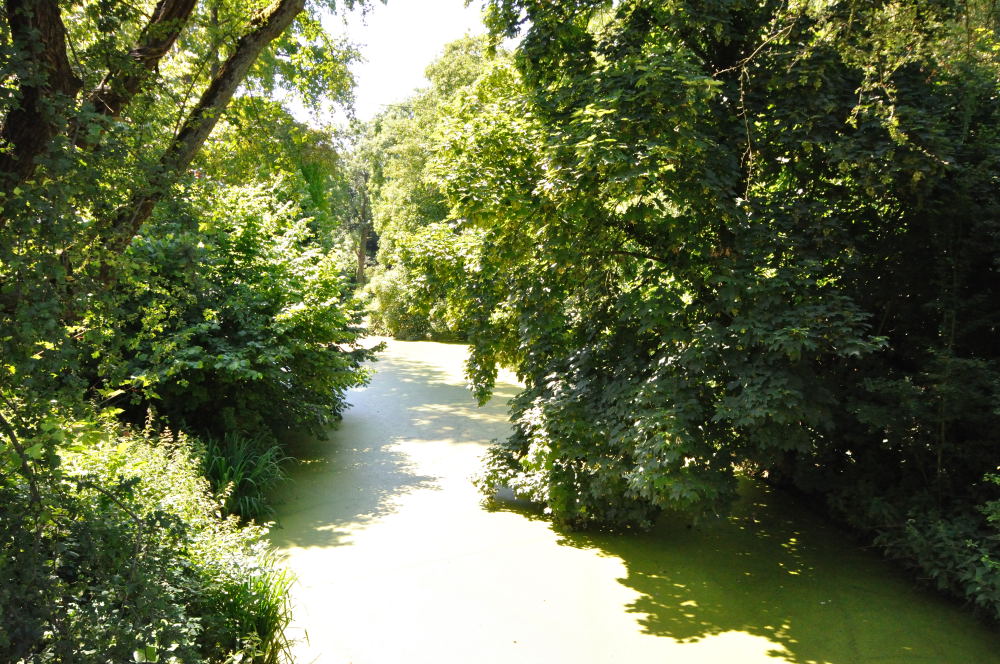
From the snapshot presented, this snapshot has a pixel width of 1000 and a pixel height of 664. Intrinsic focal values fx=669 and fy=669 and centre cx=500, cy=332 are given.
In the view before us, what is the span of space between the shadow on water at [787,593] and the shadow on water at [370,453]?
2.16m

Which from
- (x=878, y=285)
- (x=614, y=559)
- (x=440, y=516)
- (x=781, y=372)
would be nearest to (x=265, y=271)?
(x=440, y=516)

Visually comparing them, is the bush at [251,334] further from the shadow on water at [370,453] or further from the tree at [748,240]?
the tree at [748,240]

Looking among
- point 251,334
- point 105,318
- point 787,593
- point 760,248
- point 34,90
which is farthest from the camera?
point 251,334

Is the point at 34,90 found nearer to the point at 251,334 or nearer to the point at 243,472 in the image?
the point at 243,472

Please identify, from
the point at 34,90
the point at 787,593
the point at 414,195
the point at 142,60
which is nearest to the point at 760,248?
the point at 787,593

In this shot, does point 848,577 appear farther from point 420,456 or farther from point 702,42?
point 420,456

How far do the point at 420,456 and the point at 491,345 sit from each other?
2.58 metres

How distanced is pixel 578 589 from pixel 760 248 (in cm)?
287

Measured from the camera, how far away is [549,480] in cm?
614

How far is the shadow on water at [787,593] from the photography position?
14.4 feet

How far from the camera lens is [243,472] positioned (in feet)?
21.4

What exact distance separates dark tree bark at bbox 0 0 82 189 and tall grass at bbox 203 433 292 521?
3.92 metres

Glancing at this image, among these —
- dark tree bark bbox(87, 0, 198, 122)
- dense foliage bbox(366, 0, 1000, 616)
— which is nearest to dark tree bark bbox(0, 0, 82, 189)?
dark tree bark bbox(87, 0, 198, 122)

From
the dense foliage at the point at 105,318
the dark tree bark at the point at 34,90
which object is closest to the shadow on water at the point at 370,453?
the dense foliage at the point at 105,318
